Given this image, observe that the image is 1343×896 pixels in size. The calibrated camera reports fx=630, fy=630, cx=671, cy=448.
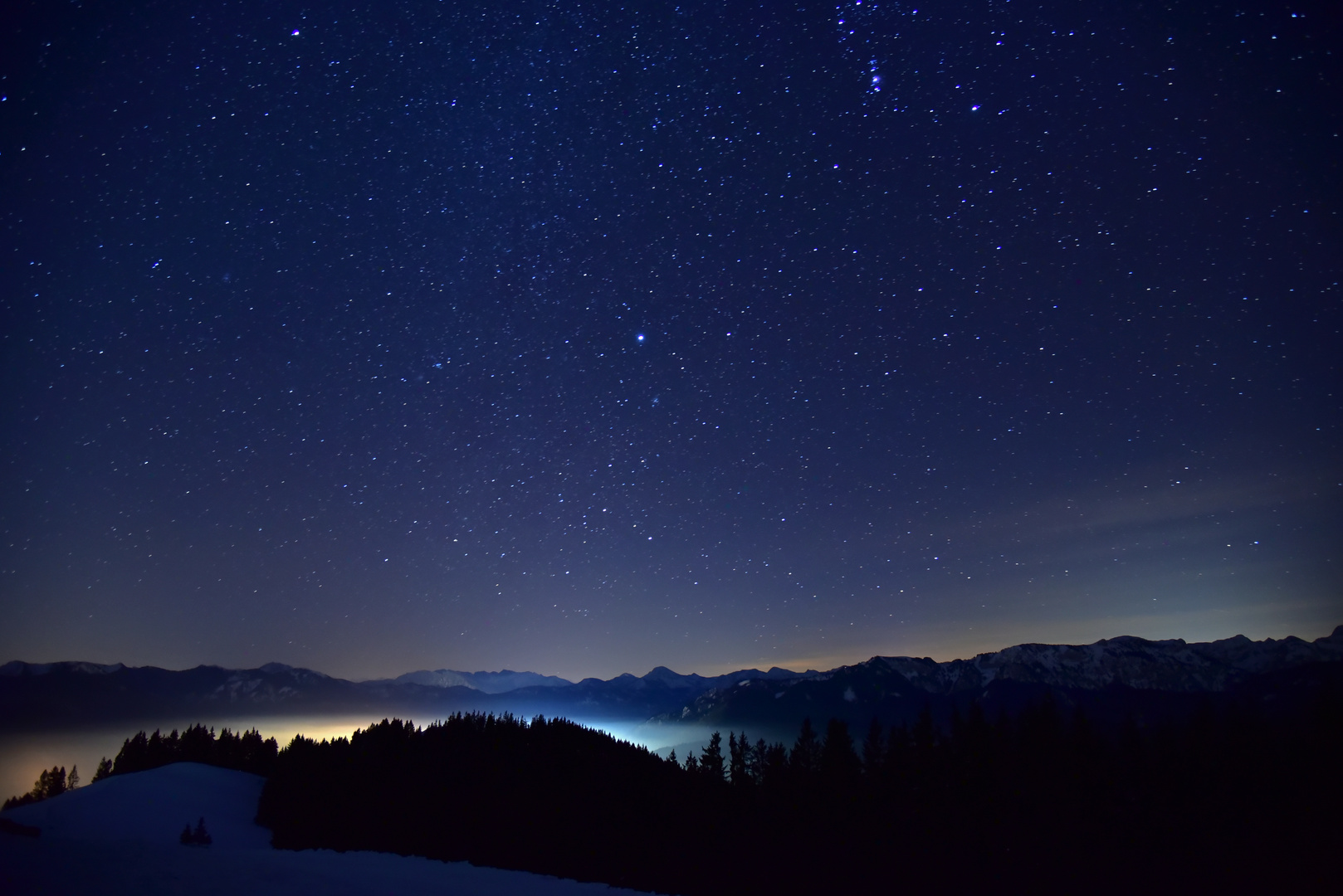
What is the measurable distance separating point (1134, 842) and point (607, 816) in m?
59.5

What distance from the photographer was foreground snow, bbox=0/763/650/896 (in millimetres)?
31656

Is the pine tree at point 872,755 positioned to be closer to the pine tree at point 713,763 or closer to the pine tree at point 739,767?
the pine tree at point 739,767

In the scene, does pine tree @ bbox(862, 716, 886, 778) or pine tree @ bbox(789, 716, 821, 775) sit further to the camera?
pine tree @ bbox(789, 716, 821, 775)

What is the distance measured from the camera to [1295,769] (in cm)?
6919

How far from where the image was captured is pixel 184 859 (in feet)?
124

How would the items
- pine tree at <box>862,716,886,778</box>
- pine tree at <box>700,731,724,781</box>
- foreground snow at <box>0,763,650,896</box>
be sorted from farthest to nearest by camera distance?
pine tree at <box>700,731,724,781</box>
pine tree at <box>862,716,886,778</box>
foreground snow at <box>0,763,650,896</box>

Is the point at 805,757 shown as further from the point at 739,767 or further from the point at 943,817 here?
the point at 943,817

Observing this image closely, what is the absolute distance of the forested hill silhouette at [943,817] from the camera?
2525 inches

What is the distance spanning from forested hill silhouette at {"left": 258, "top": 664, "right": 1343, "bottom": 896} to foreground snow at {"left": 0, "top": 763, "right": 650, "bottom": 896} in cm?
904

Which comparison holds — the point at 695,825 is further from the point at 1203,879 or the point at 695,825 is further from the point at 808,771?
the point at 1203,879

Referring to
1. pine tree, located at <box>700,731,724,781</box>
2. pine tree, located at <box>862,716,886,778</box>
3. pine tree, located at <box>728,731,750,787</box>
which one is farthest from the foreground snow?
pine tree, located at <box>862,716,886,778</box>

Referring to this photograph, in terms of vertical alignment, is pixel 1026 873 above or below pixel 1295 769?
below

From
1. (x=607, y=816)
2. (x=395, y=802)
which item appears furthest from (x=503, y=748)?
(x=607, y=816)

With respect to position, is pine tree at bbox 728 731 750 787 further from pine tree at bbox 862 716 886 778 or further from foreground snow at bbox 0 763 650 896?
foreground snow at bbox 0 763 650 896
